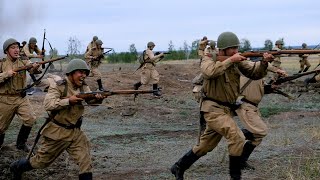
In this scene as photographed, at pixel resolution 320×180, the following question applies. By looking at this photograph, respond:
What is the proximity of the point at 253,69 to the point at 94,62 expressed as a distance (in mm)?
13178

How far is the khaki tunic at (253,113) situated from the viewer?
8.24 metres

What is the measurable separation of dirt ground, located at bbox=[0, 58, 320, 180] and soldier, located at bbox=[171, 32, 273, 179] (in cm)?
92

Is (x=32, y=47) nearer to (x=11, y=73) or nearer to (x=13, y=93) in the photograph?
(x=13, y=93)

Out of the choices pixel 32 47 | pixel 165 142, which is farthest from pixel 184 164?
pixel 32 47

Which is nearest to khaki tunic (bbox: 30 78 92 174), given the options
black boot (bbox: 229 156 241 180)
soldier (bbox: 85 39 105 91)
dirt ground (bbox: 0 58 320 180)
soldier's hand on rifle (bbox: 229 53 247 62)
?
dirt ground (bbox: 0 58 320 180)

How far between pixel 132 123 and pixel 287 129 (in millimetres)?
Result: 3923

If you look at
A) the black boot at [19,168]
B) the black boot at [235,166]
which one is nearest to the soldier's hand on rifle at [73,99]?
the black boot at [19,168]

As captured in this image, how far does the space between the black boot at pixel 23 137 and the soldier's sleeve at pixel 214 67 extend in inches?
162

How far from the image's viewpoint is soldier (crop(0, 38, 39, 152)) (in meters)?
9.58

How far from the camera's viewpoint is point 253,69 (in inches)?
293

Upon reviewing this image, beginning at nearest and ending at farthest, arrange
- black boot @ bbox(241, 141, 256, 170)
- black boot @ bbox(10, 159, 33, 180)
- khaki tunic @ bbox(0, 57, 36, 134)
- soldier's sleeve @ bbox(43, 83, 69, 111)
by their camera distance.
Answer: soldier's sleeve @ bbox(43, 83, 69, 111), black boot @ bbox(10, 159, 33, 180), black boot @ bbox(241, 141, 256, 170), khaki tunic @ bbox(0, 57, 36, 134)

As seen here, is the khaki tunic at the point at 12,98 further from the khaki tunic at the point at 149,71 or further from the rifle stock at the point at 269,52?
the khaki tunic at the point at 149,71

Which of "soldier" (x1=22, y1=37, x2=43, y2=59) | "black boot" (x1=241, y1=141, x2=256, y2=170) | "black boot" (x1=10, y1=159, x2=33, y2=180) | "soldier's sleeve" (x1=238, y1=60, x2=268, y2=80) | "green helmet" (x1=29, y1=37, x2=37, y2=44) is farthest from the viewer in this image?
"green helmet" (x1=29, y1=37, x2=37, y2=44)

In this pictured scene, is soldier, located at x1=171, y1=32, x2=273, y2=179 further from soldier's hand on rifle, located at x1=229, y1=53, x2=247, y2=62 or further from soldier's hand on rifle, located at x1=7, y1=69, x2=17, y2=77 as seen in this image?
soldier's hand on rifle, located at x1=7, y1=69, x2=17, y2=77
